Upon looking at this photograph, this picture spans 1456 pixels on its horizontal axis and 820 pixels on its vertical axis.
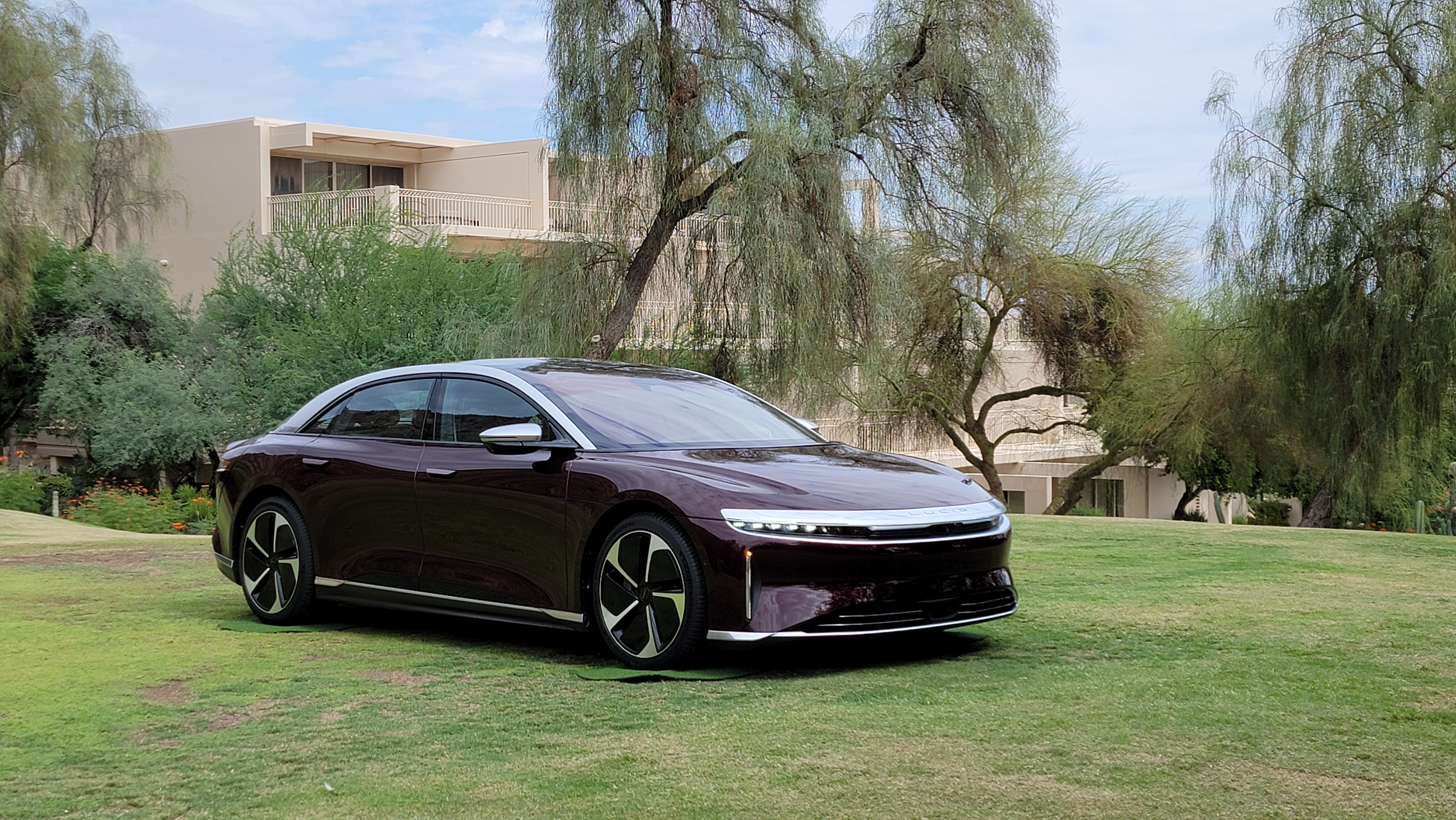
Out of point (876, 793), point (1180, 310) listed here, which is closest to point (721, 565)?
point (876, 793)

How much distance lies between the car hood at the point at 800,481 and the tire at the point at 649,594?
0.66ft

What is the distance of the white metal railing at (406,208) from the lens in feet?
101

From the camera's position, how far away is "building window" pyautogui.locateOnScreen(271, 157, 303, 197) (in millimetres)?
43688

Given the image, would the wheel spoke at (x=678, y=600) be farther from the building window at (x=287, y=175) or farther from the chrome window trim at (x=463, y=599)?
the building window at (x=287, y=175)

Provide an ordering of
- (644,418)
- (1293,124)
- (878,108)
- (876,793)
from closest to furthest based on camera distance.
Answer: (876,793) < (644,418) < (878,108) < (1293,124)

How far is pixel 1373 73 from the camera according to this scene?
927 inches

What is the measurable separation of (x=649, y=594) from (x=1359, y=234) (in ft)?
67.6

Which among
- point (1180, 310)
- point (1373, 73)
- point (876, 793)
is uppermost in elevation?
point (1373, 73)

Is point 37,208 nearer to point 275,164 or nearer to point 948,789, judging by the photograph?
point 275,164

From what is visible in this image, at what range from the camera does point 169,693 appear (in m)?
5.89

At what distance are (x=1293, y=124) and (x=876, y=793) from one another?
22441mm

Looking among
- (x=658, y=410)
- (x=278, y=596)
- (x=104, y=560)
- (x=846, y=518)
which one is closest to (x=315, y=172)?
(x=104, y=560)

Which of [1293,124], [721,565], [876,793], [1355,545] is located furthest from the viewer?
[1293,124]

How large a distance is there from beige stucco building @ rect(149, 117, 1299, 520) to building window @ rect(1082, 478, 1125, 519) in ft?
0.14
